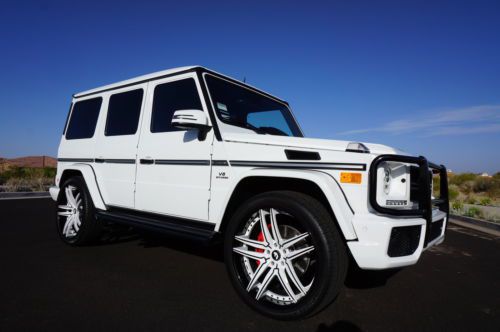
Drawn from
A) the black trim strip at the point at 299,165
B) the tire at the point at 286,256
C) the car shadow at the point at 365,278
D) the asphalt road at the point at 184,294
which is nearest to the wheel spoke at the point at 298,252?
the tire at the point at 286,256

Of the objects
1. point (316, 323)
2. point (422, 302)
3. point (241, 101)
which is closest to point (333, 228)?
point (316, 323)

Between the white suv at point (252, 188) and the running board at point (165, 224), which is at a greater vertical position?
the white suv at point (252, 188)

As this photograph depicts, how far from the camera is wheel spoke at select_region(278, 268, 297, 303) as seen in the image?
240 centimetres

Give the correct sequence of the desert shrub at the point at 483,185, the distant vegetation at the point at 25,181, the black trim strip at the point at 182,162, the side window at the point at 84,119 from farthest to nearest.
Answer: the desert shrub at the point at 483,185 < the distant vegetation at the point at 25,181 < the side window at the point at 84,119 < the black trim strip at the point at 182,162

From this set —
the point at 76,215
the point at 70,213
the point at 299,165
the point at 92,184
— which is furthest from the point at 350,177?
the point at 70,213

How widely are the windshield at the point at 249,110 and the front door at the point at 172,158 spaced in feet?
0.75

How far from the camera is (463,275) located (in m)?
3.73

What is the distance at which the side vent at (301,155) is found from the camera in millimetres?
2505

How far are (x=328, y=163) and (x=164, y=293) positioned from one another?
182 cm

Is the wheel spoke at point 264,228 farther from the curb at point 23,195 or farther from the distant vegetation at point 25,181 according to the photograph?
the distant vegetation at point 25,181

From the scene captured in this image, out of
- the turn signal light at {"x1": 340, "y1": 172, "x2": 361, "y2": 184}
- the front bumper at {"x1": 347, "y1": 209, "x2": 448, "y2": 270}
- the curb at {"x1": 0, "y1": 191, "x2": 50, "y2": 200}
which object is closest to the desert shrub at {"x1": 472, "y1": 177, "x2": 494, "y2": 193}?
the front bumper at {"x1": 347, "y1": 209, "x2": 448, "y2": 270}

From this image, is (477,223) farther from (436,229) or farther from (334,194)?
(334,194)

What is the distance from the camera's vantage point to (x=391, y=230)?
2.17m

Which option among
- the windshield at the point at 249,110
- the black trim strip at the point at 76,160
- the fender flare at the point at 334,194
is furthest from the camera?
the black trim strip at the point at 76,160
